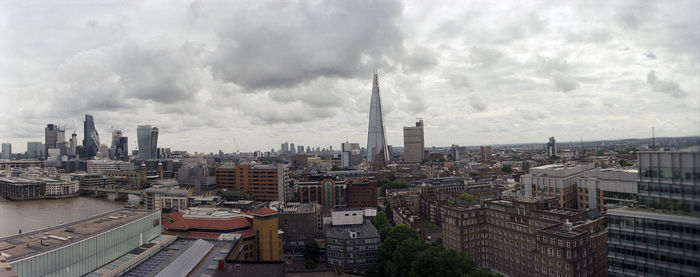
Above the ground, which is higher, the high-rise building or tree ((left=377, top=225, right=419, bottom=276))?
the high-rise building

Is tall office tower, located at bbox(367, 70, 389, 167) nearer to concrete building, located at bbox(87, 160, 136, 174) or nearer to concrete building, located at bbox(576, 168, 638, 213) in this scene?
concrete building, located at bbox(87, 160, 136, 174)

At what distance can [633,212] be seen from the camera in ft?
21.7

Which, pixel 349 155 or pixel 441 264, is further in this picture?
pixel 349 155

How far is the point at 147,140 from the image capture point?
85875 millimetres

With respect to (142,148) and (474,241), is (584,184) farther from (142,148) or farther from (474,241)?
(142,148)

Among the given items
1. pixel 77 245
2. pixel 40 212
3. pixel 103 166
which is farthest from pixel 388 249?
pixel 103 166

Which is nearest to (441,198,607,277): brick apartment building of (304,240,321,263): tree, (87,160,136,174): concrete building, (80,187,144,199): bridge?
(304,240,321,263): tree

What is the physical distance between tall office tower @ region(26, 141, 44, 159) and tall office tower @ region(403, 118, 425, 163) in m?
80.7

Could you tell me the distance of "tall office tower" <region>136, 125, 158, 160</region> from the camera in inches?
3339

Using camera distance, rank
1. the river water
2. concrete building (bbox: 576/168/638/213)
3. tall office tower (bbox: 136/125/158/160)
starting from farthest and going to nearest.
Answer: tall office tower (bbox: 136/125/158/160)
the river water
concrete building (bbox: 576/168/638/213)

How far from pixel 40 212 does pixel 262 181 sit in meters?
20.7

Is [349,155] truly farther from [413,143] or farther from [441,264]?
[441,264]

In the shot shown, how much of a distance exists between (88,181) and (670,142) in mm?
63855

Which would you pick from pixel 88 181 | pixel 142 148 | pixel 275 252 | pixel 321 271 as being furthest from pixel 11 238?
pixel 142 148
